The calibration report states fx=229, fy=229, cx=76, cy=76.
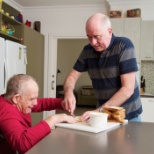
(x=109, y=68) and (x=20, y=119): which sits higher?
(x=109, y=68)

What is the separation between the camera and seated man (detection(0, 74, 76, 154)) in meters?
0.98

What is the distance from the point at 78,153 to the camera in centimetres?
76

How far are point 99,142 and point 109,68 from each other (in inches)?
26.6

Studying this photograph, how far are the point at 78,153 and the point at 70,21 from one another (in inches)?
156

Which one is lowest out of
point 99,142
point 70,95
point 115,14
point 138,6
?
point 99,142

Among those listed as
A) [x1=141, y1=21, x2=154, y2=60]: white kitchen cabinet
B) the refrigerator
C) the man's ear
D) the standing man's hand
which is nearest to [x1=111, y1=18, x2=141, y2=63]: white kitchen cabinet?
[x1=141, y1=21, x2=154, y2=60]: white kitchen cabinet

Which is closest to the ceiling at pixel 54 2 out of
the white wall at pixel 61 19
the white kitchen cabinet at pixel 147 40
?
the white wall at pixel 61 19

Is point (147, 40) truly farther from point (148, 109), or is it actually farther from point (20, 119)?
Result: point (20, 119)

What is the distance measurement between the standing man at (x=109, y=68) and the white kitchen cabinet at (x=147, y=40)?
2484mm

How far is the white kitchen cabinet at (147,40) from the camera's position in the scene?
3830mm

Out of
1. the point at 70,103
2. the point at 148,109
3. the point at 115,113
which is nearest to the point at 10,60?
the point at 70,103

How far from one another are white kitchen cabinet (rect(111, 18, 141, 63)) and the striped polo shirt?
2328 mm

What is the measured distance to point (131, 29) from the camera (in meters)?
3.74

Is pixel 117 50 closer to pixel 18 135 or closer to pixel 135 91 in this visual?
pixel 135 91
